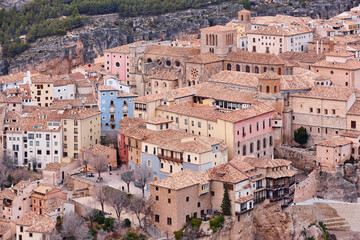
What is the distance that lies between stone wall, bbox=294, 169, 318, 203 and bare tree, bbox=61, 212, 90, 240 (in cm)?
1769

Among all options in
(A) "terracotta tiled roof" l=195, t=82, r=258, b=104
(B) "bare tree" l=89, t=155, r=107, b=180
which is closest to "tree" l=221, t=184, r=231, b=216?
(B) "bare tree" l=89, t=155, r=107, b=180

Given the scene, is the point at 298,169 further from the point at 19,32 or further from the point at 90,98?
the point at 19,32

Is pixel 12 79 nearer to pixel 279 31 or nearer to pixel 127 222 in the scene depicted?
pixel 279 31

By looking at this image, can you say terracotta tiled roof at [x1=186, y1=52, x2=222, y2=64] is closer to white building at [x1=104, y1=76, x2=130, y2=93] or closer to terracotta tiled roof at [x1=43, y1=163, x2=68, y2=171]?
white building at [x1=104, y1=76, x2=130, y2=93]

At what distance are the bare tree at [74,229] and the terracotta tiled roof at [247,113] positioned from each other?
15.2 meters

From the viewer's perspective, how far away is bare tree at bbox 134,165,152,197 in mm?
80625

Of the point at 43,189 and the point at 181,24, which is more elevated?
the point at 181,24

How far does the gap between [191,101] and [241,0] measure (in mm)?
61407

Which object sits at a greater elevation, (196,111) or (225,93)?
(225,93)

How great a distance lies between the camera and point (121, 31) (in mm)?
133750

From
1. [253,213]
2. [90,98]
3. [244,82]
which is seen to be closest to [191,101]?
[244,82]

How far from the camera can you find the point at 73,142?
89.9 meters

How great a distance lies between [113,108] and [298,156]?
724 inches

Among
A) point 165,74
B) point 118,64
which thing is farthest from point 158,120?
point 118,64
